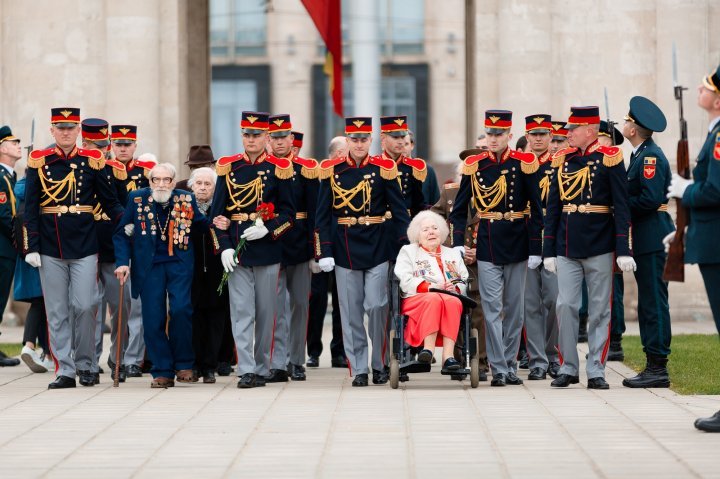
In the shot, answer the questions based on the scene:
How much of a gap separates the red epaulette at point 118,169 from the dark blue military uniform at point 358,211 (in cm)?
169

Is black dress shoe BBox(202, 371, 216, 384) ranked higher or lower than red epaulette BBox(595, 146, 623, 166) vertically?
lower

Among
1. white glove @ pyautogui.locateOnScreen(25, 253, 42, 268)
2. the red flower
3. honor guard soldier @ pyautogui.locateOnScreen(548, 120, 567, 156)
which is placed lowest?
white glove @ pyautogui.locateOnScreen(25, 253, 42, 268)

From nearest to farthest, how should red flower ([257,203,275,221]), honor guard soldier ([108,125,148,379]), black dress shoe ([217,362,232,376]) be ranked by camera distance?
1. red flower ([257,203,275,221])
2. honor guard soldier ([108,125,148,379])
3. black dress shoe ([217,362,232,376])

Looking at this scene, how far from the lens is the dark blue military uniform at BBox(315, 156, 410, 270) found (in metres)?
12.6

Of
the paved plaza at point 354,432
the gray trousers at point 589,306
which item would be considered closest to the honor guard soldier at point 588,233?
the gray trousers at point 589,306

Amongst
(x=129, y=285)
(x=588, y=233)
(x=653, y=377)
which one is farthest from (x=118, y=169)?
(x=653, y=377)

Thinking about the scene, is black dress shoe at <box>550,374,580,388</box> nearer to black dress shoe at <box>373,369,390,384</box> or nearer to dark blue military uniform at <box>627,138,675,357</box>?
dark blue military uniform at <box>627,138,675,357</box>

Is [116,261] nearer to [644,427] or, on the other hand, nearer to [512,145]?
[644,427]

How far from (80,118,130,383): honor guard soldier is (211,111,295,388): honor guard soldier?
1.04m

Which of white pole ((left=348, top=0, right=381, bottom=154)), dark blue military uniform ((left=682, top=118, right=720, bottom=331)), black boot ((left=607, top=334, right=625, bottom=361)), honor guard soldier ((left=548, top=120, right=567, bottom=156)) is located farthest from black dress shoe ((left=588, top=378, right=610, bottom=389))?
white pole ((left=348, top=0, right=381, bottom=154))

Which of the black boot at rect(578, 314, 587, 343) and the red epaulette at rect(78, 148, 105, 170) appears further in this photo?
the black boot at rect(578, 314, 587, 343)

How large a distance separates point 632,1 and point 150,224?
353 inches

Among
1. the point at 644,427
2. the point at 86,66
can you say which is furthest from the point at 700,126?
the point at 644,427

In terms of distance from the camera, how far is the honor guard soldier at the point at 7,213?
1493 cm
